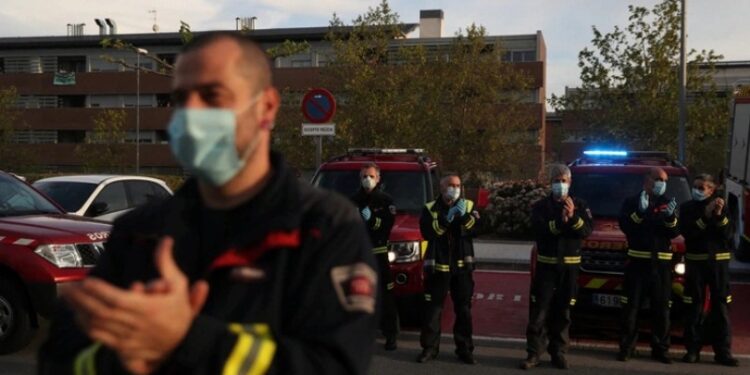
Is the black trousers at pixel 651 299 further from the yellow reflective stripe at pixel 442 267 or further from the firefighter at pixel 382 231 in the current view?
the firefighter at pixel 382 231

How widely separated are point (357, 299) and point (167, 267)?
0.42 metres

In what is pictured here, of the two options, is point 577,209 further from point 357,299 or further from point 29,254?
point 357,299

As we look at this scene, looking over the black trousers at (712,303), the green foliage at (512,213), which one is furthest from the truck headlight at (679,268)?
the green foliage at (512,213)

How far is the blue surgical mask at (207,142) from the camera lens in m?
1.67

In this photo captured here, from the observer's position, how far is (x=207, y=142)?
5.45 ft

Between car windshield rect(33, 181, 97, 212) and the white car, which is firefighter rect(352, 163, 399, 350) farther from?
car windshield rect(33, 181, 97, 212)

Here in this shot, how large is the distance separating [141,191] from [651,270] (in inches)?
314

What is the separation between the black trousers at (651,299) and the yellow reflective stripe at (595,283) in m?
0.65

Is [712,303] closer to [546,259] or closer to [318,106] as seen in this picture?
[546,259]

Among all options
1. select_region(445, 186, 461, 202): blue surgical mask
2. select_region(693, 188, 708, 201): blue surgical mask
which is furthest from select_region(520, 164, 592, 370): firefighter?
select_region(693, 188, 708, 201): blue surgical mask

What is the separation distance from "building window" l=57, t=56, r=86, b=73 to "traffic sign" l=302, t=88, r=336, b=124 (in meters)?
53.5

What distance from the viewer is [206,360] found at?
4.99ft

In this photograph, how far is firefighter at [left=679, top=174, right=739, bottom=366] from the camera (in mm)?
7930

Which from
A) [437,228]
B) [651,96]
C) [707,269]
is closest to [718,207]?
[707,269]
